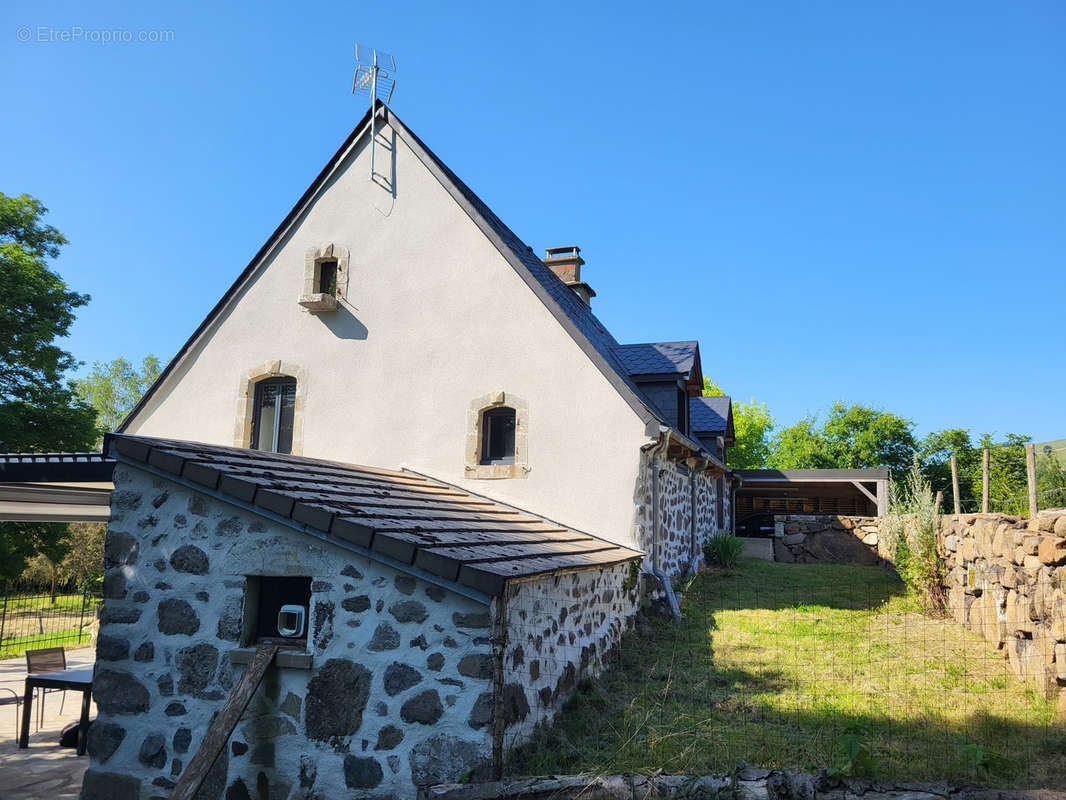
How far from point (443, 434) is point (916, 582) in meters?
7.96

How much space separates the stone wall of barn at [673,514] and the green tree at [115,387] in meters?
31.8

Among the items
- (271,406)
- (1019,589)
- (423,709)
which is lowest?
(423,709)

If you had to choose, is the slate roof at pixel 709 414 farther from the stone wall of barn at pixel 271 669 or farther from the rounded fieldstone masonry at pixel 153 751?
the rounded fieldstone masonry at pixel 153 751

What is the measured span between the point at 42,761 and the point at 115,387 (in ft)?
116

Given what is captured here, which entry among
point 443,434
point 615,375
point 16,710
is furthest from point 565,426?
point 16,710

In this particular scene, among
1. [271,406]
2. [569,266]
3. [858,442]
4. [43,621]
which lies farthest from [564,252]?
[858,442]

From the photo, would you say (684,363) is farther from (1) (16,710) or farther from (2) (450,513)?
(1) (16,710)

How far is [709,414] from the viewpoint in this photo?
18.8 meters

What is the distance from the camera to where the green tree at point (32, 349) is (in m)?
17.9

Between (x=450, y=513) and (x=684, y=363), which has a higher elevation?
(x=684, y=363)

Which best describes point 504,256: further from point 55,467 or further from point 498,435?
point 55,467

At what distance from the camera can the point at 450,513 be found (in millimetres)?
7539

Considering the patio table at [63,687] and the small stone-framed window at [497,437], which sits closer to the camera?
Result: the patio table at [63,687]

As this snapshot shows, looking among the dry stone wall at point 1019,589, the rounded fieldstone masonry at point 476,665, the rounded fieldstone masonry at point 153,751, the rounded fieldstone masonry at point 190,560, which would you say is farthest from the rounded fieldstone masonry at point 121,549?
the dry stone wall at point 1019,589
